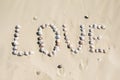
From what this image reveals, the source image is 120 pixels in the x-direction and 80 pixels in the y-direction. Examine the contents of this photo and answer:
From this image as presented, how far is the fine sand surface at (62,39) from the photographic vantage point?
3682 millimetres

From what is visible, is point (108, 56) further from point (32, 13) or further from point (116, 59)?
point (32, 13)

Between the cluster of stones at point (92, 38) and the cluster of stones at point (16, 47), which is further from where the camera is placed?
the cluster of stones at point (92, 38)

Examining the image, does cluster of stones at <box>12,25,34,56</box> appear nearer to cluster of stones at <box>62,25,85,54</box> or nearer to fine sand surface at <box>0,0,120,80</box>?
A: fine sand surface at <box>0,0,120,80</box>

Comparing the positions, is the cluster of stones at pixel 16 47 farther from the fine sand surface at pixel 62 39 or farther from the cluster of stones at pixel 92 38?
the cluster of stones at pixel 92 38

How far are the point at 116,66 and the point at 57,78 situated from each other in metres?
0.72

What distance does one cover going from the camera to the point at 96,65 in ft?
12.5

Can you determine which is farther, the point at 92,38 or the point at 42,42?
the point at 92,38

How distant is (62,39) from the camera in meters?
3.96

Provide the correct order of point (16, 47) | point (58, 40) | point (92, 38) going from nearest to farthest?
point (16, 47) → point (58, 40) → point (92, 38)

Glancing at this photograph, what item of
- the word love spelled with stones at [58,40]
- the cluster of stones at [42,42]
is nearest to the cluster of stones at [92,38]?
the word love spelled with stones at [58,40]

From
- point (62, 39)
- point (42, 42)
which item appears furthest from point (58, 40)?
point (42, 42)

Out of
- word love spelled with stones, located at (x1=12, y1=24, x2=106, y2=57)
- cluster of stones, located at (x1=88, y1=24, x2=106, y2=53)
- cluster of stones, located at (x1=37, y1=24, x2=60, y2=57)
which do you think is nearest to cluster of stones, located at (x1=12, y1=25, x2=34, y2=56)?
word love spelled with stones, located at (x1=12, y1=24, x2=106, y2=57)

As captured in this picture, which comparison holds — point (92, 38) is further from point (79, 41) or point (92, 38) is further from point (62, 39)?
point (62, 39)

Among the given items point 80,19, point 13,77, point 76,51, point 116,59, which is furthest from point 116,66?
point 13,77
